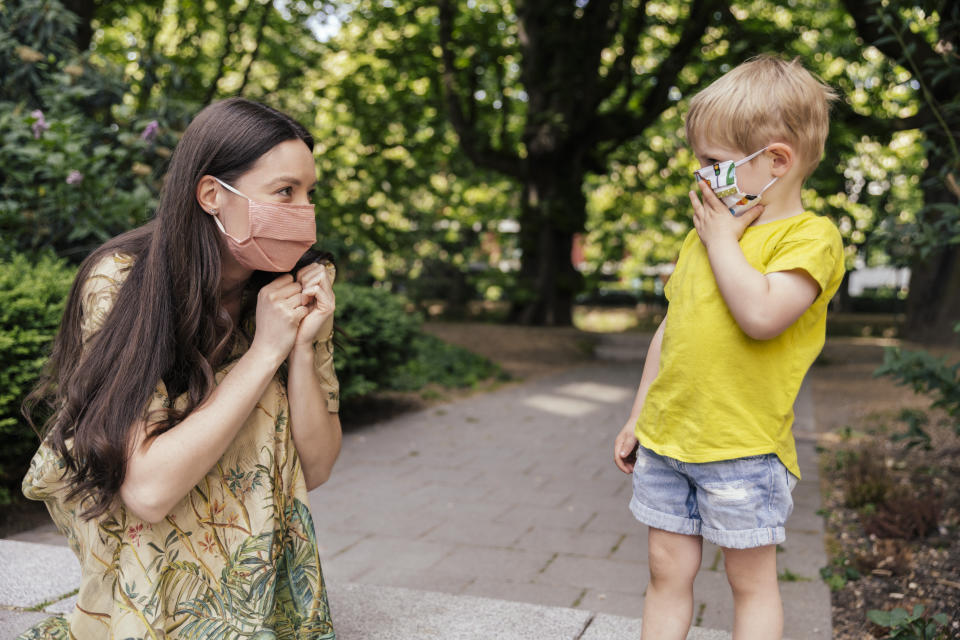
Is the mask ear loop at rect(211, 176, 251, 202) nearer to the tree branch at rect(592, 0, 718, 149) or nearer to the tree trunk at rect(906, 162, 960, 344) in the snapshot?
the tree branch at rect(592, 0, 718, 149)

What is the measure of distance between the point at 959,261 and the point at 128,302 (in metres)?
13.0

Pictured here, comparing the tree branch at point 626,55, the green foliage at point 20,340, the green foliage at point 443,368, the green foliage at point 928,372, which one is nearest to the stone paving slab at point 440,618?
the green foliage at point 20,340

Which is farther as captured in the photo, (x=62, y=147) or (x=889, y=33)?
(x=889, y=33)

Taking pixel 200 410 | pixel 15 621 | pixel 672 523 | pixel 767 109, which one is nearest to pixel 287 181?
pixel 200 410

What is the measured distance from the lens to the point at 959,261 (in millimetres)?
12336

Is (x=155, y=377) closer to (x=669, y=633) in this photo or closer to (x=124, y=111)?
(x=669, y=633)

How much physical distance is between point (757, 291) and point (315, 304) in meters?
0.97

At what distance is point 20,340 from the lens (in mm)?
3826

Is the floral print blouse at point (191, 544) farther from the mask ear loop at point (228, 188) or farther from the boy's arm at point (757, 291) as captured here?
the boy's arm at point (757, 291)

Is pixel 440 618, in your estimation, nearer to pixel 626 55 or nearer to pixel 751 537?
pixel 751 537

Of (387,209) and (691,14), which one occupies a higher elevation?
(691,14)

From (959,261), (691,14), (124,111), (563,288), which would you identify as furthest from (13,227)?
(959,261)

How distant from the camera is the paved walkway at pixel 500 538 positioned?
265 cm

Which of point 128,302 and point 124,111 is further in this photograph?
point 124,111
